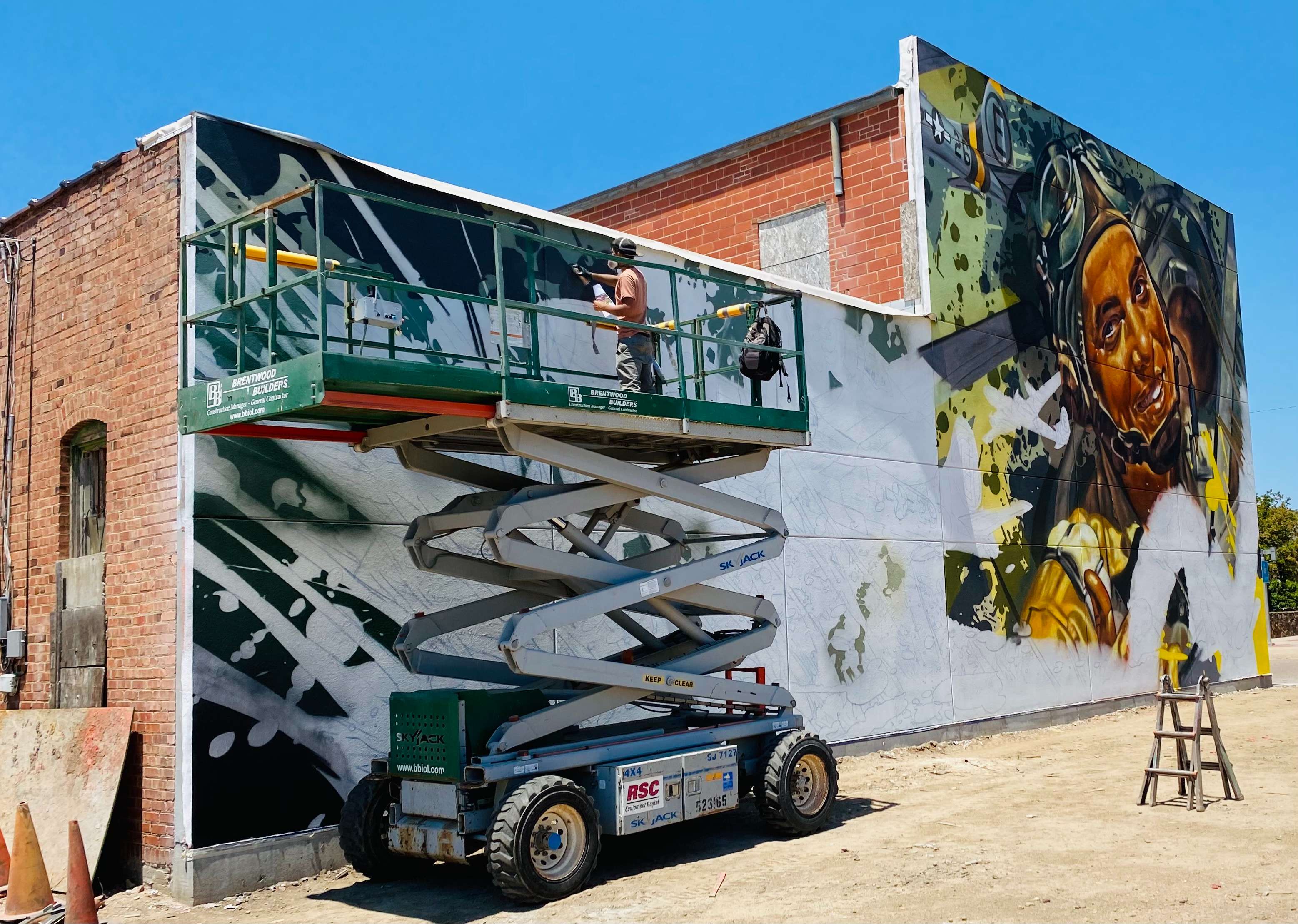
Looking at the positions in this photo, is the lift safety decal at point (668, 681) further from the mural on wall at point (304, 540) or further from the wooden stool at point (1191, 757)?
the wooden stool at point (1191, 757)

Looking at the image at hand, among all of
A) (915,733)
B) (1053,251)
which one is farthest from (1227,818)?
(1053,251)

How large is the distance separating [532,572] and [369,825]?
2.28 metres

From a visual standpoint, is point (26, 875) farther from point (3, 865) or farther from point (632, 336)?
point (632, 336)

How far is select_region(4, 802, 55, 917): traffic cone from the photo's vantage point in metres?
8.43

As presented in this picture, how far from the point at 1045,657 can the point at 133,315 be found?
43.9ft

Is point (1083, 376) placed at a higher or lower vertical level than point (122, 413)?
higher

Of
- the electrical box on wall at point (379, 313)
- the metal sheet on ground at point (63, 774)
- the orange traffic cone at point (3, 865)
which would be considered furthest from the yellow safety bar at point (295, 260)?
the orange traffic cone at point (3, 865)

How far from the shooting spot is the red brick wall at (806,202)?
58.5ft

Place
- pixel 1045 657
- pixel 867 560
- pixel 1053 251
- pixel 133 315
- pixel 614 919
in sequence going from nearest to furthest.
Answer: pixel 614 919 < pixel 133 315 < pixel 867 560 < pixel 1045 657 < pixel 1053 251

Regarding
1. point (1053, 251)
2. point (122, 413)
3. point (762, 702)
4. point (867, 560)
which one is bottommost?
point (762, 702)

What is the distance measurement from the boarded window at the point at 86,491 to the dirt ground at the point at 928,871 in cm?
316

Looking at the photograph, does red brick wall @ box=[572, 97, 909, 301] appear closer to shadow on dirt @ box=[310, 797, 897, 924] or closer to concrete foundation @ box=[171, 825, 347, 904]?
shadow on dirt @ box=[310, 797, 897, 924]

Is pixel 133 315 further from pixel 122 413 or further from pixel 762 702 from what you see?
pixel 762 702

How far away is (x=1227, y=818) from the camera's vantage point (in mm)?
10555
